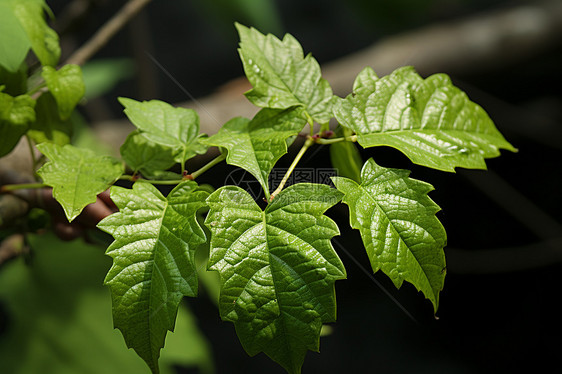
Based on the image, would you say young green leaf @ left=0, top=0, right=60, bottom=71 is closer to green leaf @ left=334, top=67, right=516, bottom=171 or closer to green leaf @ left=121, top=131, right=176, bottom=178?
green leaf @ left=121, top=131, right=176, bottom=178

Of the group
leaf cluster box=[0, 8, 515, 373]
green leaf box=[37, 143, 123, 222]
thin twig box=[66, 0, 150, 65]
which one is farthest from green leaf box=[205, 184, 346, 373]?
thin twig box=[66, 0, 150, 65]

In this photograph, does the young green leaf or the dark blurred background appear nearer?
the young green leaf

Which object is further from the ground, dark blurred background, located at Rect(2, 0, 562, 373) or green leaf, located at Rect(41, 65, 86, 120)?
green leaf, located at Rect(41, 65, 86, 120)

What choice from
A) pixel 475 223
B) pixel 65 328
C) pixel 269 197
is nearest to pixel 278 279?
pixel 269 197

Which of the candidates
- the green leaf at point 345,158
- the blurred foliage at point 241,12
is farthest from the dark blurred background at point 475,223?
the green leaf at point 345,158

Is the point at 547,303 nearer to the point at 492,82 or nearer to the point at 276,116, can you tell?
the point at 492,82

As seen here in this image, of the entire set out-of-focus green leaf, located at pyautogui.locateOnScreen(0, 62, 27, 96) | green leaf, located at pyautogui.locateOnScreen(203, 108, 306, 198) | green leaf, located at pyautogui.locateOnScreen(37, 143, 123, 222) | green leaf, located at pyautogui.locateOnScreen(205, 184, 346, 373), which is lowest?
green leaf, located at pyautogui.locateOnScreen(205, 184, 346, 373)

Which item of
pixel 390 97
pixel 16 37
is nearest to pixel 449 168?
pixel 390 97
